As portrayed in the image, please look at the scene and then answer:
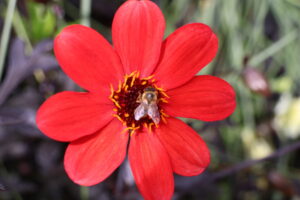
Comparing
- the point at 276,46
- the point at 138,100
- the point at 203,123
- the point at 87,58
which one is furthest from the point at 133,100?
the point at 276,46

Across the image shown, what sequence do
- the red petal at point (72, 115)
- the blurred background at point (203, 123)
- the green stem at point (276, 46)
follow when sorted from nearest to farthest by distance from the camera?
1. the red petal at point (72, 115)
2. the blurred background at point (203, 123)
3. the green stem at point (276, 46)

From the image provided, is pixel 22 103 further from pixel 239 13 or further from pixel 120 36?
pixel 239 13

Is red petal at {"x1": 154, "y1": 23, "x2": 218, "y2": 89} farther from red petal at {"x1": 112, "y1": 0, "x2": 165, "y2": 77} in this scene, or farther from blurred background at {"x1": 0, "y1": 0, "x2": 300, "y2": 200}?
blurred background at {"x1": 0, "y1": 0, "x2": 300, "y2": 200}

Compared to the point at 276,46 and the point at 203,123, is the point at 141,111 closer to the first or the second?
the point at 203,123

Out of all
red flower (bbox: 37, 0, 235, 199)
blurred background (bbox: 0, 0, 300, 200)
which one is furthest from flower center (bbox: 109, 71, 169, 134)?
blurred background (bbox: 0, 0, 300, 200)

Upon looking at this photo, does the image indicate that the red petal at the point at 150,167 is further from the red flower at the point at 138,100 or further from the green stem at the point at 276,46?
the green stem at the point at 276,46

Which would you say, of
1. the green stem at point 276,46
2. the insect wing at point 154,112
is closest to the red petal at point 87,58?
the insect wing at point 154,112
